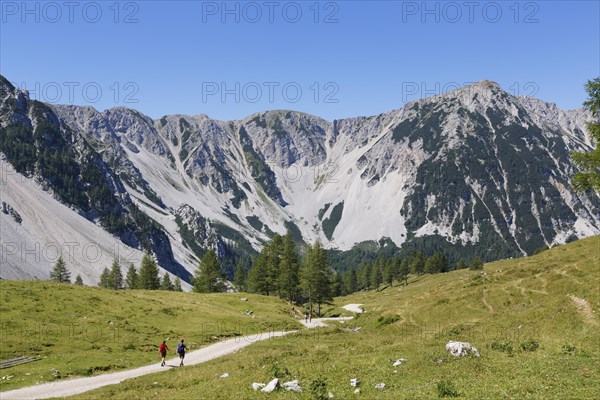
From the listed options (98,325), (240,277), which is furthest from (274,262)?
(98,325)

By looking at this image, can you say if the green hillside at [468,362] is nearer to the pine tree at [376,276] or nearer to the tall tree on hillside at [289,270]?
the tall tree on hillside at [289,270]

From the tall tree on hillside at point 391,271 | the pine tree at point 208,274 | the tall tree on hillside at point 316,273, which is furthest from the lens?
the tall tree on hillside at point 391,271

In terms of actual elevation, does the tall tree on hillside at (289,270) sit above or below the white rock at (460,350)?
above

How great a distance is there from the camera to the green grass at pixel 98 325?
36.1 m

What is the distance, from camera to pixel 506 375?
19.3m

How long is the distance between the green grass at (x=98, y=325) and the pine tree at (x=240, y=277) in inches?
2258

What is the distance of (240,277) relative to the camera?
132 metres

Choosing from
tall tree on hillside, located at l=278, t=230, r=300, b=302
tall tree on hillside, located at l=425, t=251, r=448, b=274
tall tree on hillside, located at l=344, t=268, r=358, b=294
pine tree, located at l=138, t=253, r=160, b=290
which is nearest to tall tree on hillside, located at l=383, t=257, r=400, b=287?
tall tree on hillside, located at l=425, t=251, r=448, b=274

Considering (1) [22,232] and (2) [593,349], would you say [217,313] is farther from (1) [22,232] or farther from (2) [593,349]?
(1) [22,232]

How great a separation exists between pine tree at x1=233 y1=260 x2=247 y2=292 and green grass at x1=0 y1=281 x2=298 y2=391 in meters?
57.3

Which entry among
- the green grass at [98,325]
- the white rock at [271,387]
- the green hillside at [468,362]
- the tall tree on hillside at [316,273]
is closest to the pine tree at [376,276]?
the tall tree on hillside at [316,273]

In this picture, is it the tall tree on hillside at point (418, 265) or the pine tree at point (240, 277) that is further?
the tall tree on hillside at point (418, 265)

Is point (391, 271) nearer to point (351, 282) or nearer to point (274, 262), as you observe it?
point (351, 282)

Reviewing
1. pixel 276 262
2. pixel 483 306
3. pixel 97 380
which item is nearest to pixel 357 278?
pixel 276 262
